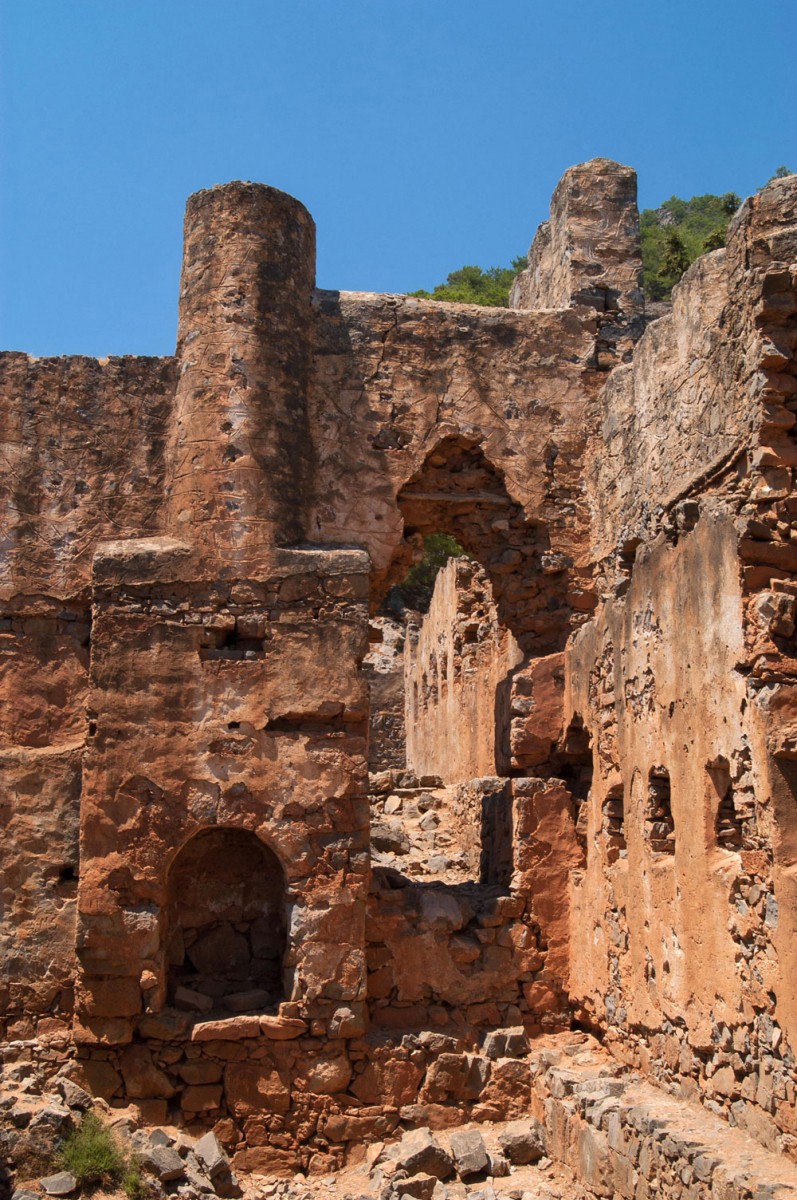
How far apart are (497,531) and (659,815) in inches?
117

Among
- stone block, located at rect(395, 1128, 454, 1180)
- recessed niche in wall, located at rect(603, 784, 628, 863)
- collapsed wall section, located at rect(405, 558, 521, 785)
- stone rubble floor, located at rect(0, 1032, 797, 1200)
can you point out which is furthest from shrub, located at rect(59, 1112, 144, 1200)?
collapsed wall section, located at rect(405, 558, 521, 785)

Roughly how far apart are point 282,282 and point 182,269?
2.60 ft

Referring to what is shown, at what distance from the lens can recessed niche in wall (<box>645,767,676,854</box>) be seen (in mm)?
7117

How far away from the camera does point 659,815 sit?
282 inches

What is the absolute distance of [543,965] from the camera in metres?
8.63

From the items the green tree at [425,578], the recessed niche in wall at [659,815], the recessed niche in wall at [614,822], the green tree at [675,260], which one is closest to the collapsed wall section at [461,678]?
the recessed niche in wall at [614,822]

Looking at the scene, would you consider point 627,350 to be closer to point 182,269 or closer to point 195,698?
point 182,269

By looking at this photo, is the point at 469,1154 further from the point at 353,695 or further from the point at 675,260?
the point at 675,260

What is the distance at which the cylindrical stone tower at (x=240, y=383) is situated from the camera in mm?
8625

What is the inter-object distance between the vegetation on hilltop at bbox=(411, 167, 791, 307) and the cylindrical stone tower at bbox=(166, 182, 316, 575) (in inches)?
353

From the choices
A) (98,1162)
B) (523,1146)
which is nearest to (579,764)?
(523,1146)

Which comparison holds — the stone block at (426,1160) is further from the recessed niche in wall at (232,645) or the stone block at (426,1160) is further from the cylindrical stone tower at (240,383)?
the cylindrical stone tower at (240,383)

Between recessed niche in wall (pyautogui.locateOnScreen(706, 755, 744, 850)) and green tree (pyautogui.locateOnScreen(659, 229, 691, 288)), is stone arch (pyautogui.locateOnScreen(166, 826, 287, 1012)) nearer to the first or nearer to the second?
recessed niche in wall (pyautogui.locateOnScreen(706, 755, 744, 850))

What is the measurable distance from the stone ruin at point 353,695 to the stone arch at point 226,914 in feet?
0.08
